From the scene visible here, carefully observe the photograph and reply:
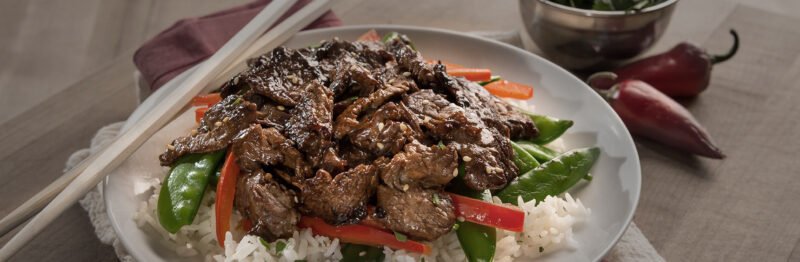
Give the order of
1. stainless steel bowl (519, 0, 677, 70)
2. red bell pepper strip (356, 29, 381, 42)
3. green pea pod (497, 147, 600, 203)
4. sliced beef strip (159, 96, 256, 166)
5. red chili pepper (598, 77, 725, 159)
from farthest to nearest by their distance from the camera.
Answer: stainless steel bowl (519, 0, 677, 70) → red bell pepper strip (356, 29, 381, 42) → red chili pepper (598, 77, 725, 159) → green pea pod (497, 147, 600, 203) → sliced beef strip (159, 96, 256, 166)

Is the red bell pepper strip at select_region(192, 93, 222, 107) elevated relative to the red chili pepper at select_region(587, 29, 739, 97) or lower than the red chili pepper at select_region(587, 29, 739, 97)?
elevated

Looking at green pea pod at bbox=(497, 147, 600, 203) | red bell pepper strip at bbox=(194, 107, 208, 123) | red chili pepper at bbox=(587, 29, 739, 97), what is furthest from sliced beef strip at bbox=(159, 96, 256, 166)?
red chili pepper at bbox=(587, 29, 739, 97)

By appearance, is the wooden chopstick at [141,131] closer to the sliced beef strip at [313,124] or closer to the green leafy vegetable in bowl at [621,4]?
the sliced beef strip at [313,124]

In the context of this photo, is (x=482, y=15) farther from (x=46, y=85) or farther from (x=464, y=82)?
(x=46, y=85)

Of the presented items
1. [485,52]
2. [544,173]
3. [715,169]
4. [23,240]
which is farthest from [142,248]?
[715,169]

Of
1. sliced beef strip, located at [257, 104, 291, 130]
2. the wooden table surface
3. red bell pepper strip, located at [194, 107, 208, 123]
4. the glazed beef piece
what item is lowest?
the wooden table surface

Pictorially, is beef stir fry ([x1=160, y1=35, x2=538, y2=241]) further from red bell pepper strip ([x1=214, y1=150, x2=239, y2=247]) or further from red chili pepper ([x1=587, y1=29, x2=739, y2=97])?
red chili pepper ([x1=587, y1=29, x2=739, y2=97])

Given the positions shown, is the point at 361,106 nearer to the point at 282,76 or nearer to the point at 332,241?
the point at 282,76

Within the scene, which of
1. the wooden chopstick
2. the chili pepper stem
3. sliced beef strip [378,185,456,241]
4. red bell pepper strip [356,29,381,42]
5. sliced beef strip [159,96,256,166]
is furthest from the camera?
the chili pepper stem
